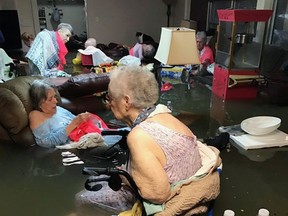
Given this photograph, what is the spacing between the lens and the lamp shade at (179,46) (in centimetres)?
256

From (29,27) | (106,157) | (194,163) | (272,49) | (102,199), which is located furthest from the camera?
(29,27)

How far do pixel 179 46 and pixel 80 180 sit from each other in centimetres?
148

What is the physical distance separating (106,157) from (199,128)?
101cm

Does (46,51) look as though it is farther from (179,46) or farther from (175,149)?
(175,149)

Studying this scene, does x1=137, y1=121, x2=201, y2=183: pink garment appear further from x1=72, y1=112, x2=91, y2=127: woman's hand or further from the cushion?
the cushion

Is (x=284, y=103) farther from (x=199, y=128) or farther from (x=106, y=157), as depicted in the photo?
(x=106, y=157)

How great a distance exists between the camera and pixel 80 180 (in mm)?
1908

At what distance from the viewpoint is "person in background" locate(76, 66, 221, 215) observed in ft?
3.94

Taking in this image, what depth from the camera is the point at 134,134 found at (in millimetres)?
1214

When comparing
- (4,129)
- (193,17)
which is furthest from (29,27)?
(4,129)

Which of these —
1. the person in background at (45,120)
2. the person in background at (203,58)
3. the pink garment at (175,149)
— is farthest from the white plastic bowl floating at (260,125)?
the person in background at (203,58)

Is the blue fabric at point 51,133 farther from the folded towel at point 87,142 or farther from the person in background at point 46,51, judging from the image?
the person in background at point 46,51

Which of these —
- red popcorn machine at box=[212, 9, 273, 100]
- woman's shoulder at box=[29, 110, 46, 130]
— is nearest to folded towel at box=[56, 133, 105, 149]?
woman's shoulder at box=[29, 110, 46, 130]

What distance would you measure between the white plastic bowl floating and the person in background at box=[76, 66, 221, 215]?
1.14m
